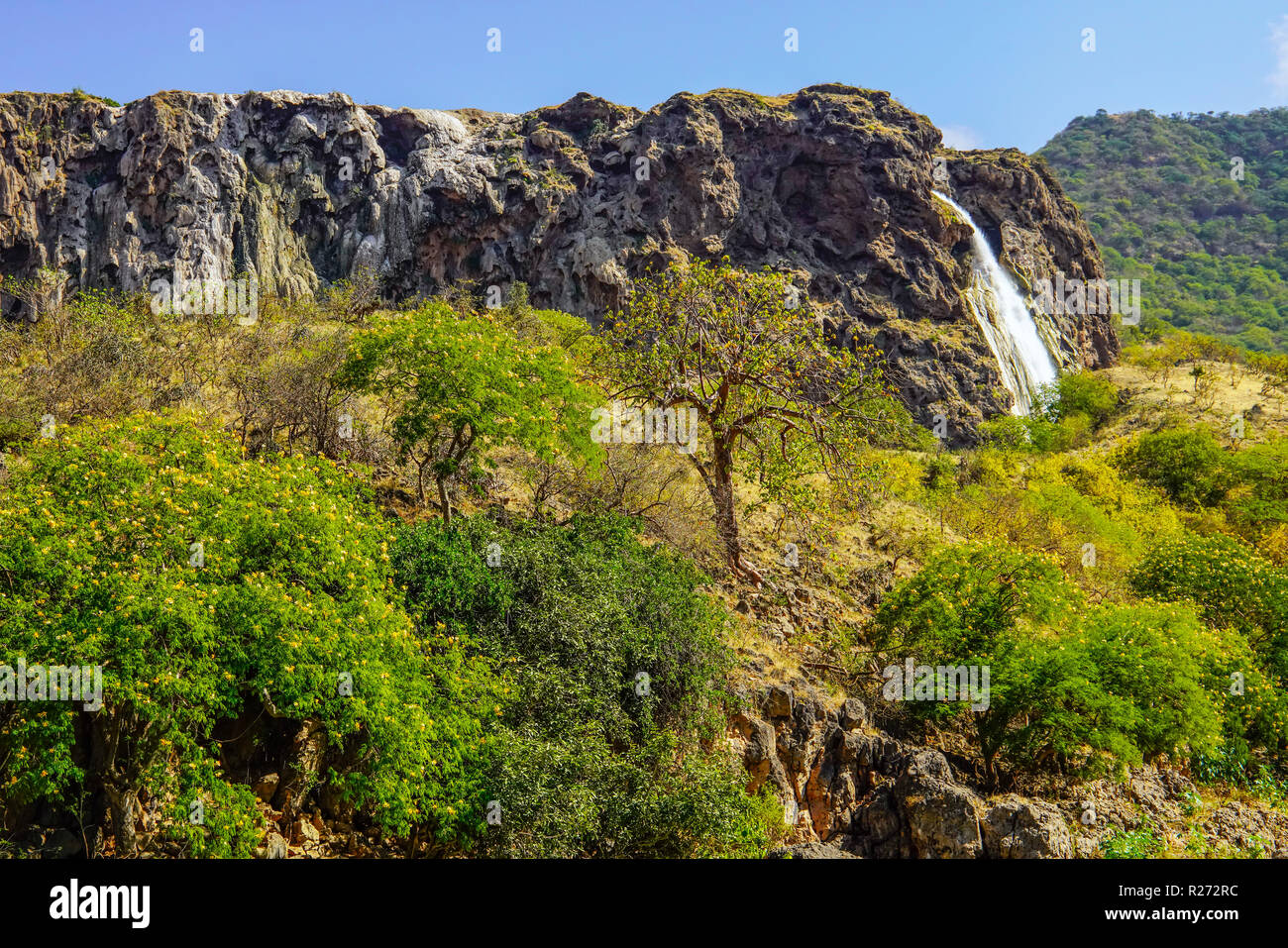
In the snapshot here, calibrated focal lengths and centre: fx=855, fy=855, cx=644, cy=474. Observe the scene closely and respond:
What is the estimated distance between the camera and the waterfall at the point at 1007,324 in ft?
162

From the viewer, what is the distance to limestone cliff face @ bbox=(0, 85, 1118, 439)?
4269 cm

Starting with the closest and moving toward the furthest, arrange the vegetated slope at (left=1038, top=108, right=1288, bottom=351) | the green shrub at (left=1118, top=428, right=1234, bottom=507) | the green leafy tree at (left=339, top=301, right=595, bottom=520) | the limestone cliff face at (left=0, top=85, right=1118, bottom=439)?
the green leafy tree at (left=339, top=301, right=595, bottom=520) → the green shrub at (left=1118, top=428, right=1234, bottom=507) → the limestone cliff face at (left=0, top=85, right=1118, bottom=439) → the vegetated slope at (left=1038, top=108, right=1288, bottom=351)

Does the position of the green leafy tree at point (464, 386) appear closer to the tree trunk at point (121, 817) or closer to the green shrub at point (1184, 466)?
the tree trunk at point (121, 817)

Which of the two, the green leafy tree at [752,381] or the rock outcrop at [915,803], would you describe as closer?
the rock outcrop at [915,803]

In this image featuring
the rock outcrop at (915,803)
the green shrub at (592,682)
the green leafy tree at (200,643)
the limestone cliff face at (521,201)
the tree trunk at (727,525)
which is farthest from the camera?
the limestone cliff face at (521,201)

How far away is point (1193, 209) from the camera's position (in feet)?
368

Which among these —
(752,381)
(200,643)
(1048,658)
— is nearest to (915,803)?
(1048,658)

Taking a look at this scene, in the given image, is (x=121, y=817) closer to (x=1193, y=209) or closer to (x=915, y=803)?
(x=915, y=803)

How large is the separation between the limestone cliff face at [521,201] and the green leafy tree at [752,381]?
30116 millimetres

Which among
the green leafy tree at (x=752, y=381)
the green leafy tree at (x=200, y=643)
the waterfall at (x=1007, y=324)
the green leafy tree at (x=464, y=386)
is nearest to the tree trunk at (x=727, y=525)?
the green leafy tree at (x=752, y=381)

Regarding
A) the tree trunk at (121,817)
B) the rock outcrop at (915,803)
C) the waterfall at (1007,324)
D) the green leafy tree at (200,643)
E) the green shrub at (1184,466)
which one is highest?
the waterfall at (1007,324)

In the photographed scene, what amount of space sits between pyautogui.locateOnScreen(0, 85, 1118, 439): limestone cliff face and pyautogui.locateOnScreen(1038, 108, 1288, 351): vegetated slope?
47.0m

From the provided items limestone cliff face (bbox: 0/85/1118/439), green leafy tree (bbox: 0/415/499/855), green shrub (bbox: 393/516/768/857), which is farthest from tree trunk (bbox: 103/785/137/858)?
limestone cliff face (bbox: 0/85/1118/439)

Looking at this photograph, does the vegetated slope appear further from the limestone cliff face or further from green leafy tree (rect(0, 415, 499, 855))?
green leafy tree (rect(0, 415, 499, 855))
